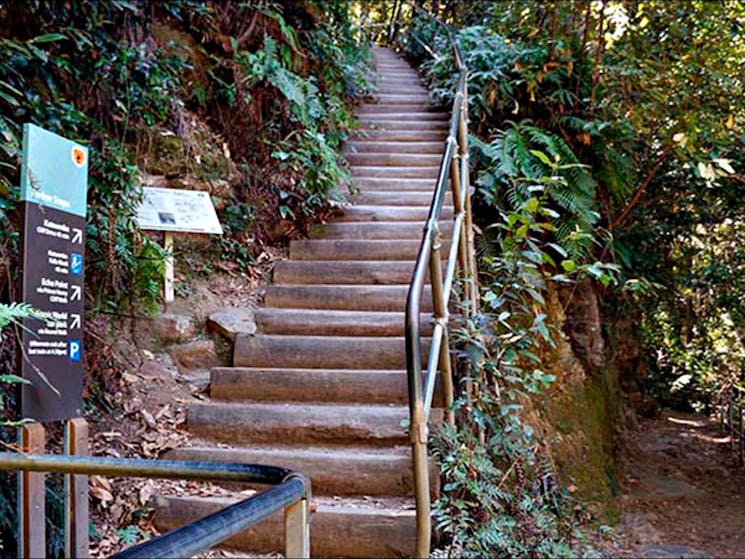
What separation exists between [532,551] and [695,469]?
3.20 m

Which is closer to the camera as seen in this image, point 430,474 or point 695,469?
point 430,474

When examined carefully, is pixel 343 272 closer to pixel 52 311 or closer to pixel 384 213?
pixel 384 213

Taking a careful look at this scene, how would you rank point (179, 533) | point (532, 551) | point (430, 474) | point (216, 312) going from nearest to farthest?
point (179, 533)
point (532, 551)
point (430, 474)
point (216, 312)

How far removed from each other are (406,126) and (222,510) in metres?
6.32

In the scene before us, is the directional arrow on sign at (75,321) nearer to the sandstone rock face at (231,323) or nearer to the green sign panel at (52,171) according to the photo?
the green sign panel at (52,171)

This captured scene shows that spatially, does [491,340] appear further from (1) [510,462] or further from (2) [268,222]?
(2) [268,222]

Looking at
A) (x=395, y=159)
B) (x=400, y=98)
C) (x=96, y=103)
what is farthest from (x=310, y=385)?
(x=400, y=98)

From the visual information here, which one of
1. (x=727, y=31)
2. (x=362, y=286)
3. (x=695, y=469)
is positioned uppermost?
(x=727, y=31)

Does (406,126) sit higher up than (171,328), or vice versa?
(406,126)

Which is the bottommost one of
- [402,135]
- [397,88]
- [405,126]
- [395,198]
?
[395,198]

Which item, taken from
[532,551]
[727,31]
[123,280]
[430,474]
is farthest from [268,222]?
[727,31]

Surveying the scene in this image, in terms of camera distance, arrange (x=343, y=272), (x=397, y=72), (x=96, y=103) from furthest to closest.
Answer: (x=397, y=72), (x=343, y=272), (x=96, y=103)

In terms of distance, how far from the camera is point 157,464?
1131 mm

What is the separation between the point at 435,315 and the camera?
2549 millimetres
